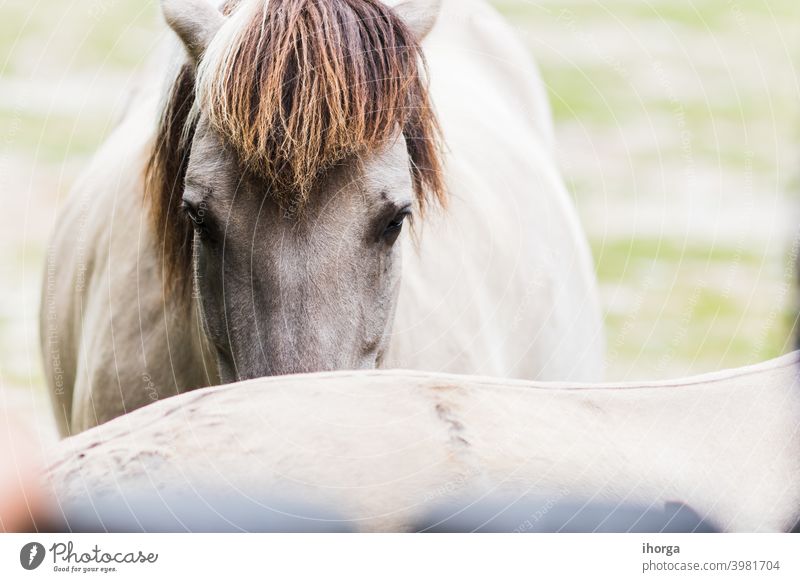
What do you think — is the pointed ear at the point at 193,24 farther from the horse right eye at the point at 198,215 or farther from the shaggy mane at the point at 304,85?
the horse right eye at the point at 198,215

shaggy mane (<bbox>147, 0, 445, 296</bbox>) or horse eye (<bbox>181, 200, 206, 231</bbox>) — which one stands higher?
shaggy mane (<bbox>147, 0, 445, 296</bbox>)

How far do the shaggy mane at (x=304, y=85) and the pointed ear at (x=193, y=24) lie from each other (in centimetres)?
7

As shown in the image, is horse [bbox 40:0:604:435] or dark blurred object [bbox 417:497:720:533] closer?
dark blurred object [bbox 417:497:720:533]

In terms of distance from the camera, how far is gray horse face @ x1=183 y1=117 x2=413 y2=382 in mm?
1338

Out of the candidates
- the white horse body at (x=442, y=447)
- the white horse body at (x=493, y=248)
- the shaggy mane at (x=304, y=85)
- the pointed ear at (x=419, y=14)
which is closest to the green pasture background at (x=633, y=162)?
the white horse body at (x=493, y=248)

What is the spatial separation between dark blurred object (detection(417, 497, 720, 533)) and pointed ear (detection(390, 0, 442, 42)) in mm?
1047

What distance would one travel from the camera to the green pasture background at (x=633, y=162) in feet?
10.3

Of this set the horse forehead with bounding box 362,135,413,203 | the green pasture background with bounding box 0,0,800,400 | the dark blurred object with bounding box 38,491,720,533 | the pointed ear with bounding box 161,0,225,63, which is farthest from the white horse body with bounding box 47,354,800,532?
the green pasture background with bounding box 0,0,800,400

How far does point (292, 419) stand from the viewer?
27.9 inches

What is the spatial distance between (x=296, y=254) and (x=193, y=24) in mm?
476

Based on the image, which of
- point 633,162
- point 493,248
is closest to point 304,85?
point 493,248

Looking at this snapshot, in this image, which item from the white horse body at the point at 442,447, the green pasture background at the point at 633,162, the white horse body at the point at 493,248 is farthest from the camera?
the green pasture background at the point at 633,162

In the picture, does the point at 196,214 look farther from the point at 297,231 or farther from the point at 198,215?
the point at 297,231

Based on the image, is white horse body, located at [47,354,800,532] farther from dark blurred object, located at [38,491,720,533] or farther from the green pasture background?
the green pasture background
